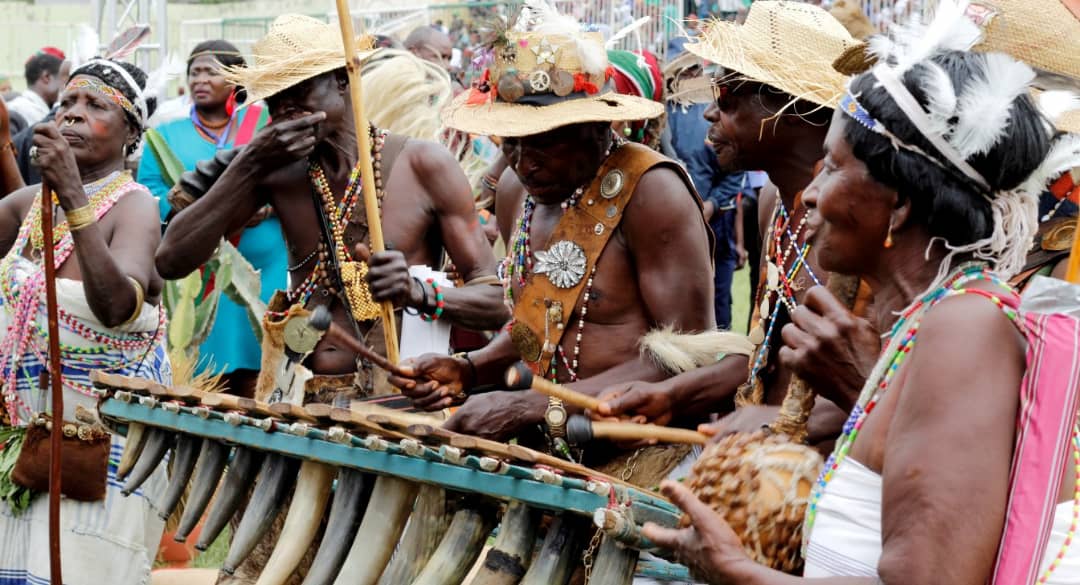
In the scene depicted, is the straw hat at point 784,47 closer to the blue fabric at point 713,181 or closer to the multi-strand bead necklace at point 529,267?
the multi-strand bead necklace at point 529,267

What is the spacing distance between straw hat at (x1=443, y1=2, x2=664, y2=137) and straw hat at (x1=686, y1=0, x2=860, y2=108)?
1.54ft

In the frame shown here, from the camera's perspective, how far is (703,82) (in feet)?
14.8

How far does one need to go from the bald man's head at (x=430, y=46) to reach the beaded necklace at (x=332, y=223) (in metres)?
5.03

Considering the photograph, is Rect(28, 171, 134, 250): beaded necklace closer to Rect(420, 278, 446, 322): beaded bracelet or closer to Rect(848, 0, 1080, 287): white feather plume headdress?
Rect(420, 278, 446, 322): beaded bracelet

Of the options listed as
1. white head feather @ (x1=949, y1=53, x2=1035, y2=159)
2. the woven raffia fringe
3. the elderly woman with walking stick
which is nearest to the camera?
white head feather @ (x1=949, y1=53, x2=1035, y2=159)

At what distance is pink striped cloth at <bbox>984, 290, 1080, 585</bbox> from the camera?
213 cm

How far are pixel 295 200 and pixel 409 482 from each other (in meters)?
2.01

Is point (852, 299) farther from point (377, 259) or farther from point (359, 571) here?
point (377, 259)

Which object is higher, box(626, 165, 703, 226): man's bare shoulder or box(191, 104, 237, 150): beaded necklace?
box(626, 165, 703, 226): man's bare shoulder

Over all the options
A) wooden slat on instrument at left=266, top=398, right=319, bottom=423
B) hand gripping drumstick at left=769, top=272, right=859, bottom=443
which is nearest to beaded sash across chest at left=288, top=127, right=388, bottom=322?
wooden slat on instrument at left=266, top=398, right=319, bottom=423

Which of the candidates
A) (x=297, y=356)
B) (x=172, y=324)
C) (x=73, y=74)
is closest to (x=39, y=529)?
(x=297, y=356)

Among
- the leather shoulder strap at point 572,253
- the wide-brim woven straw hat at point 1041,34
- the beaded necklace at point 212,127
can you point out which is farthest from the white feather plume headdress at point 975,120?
the beaded necklace at point 212,127

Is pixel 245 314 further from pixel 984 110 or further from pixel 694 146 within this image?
pixel 984 110

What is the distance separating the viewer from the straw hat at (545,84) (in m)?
4.24
